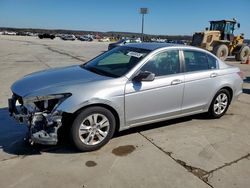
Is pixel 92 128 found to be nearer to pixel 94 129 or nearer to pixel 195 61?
pixel 94 129

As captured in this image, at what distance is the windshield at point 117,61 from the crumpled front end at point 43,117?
1037 millimetres

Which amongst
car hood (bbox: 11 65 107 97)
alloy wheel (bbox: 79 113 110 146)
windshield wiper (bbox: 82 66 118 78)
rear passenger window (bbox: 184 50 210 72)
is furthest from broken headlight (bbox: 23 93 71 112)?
rear passenger window (bbox: 184 50 210 72)

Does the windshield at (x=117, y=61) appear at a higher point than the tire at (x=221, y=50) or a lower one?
higher

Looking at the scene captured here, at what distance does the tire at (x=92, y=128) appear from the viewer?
3680 millimetres

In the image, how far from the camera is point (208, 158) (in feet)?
12.5

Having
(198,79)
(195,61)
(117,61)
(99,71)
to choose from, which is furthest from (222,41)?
(99,71)

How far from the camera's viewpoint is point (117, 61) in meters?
4.96

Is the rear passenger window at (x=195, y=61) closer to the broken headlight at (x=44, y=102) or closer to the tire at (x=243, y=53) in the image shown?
the broken headlight at (x=44, y=102)

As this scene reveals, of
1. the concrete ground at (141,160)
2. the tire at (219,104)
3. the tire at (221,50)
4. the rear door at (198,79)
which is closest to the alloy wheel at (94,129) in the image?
the concrete ground at (141,160)

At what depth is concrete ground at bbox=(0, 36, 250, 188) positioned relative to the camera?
3182 millimetres

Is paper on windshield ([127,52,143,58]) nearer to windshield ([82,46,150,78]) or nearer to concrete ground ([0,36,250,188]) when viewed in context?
windshield ([82,46,150,78])

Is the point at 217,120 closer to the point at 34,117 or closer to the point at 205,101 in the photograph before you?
the point at 205,101

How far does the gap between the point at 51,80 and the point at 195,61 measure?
106 inches

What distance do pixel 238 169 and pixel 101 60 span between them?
298cm
